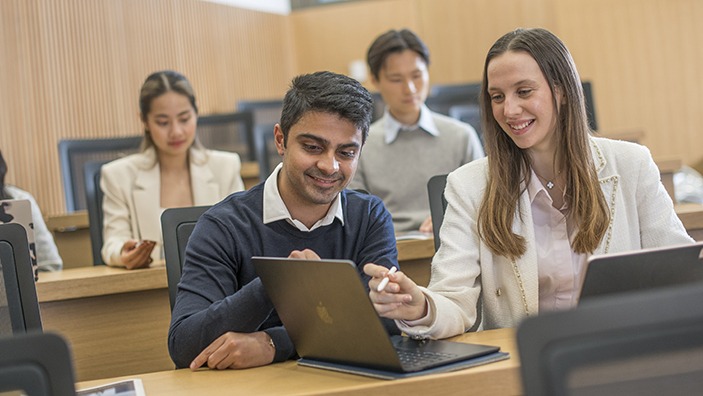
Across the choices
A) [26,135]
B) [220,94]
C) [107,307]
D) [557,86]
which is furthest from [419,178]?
[220,94]

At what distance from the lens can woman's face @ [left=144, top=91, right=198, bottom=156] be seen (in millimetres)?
3775

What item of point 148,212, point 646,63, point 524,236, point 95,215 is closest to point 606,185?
point 524,236

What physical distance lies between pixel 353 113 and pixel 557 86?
495 mm

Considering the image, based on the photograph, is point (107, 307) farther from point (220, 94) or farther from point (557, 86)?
point (220, 94)

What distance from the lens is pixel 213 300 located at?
2.01 metres

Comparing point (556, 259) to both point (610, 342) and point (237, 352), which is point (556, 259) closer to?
point (237, 352)

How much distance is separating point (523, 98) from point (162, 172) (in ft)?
6.57

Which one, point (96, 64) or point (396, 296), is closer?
point (396, 296)

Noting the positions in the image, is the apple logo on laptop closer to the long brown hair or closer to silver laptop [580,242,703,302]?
silver laptop [580,242,703,302]

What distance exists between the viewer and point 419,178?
396 cm

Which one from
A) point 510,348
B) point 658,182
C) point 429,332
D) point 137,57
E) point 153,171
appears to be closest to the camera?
point 510,348

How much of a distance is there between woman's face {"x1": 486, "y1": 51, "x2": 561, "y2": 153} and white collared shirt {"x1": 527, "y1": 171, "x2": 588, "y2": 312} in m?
0.13

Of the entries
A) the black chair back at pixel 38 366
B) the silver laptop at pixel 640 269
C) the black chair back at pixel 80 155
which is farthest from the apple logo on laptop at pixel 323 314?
the black chair back at pixel 80 155

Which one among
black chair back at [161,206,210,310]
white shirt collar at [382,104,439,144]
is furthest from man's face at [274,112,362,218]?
white shirt collar at [382,104,439,144]
